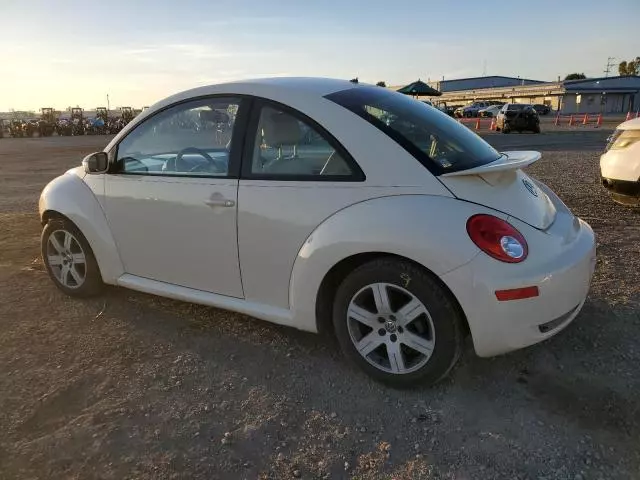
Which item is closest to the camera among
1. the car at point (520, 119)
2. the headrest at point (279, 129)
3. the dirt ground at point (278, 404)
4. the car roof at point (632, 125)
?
the dirt ground at point (278, 404)

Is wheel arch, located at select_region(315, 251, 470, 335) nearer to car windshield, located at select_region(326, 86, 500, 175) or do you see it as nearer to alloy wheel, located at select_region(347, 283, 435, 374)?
alloy wheel, located at select_region(347, 283, 435, 374)

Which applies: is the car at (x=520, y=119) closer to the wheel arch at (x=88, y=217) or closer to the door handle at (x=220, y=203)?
the wheel arch at (x=88, y=217)

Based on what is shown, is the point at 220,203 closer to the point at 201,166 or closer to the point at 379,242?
the point at 201,166

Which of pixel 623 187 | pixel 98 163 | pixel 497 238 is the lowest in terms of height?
pixel 623 187

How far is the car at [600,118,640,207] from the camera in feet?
19.7

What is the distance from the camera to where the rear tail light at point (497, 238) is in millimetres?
2506

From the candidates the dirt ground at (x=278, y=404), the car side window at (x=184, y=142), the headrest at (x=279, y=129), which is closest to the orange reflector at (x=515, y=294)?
the dirt ground at (x=278, y=404)

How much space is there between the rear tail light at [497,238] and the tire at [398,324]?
0.30 m

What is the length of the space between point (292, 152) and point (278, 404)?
140 cm

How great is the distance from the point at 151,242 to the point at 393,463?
2149 mm

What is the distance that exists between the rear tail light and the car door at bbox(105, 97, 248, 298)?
4.56 feet

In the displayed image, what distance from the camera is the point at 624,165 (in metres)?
6.08

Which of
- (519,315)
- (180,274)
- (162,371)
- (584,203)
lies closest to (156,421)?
(162,371)

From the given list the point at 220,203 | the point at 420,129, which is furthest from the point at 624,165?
the point at 220,203
